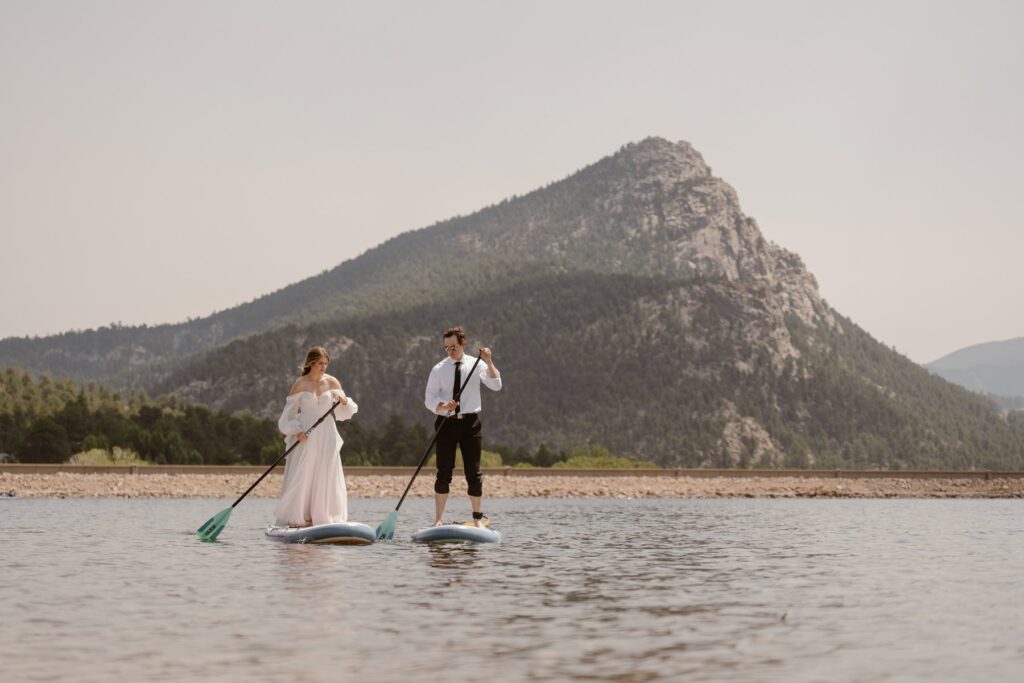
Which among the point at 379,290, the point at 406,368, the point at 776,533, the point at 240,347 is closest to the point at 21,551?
the point at 776,533

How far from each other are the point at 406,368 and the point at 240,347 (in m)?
26.2

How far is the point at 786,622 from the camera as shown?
9258 millimetres

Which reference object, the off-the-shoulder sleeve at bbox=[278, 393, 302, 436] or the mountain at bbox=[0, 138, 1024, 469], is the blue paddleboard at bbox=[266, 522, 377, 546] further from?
the mountain at bbox=[0, 138, 1024, 469]

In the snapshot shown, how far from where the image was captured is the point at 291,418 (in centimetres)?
1702

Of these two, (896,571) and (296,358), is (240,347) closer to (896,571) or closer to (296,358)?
(296,358)

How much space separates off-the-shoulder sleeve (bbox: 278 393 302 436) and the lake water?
→ 1510 mm

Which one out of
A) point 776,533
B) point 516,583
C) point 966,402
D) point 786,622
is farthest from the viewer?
point 966,402

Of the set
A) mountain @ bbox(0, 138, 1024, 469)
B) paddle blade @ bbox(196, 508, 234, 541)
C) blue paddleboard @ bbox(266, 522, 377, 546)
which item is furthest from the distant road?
mountain @ bbox(0, 138, 1024, 469)

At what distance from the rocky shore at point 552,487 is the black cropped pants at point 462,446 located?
1035 inches

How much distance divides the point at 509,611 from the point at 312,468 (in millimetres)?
7614

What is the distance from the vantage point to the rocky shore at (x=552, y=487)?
141 feet

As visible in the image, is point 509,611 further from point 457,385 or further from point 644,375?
point 644,375

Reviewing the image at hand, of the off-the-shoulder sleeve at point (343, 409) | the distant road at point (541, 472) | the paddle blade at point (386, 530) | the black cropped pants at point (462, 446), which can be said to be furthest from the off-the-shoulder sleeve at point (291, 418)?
the distant road at point (541, 472)

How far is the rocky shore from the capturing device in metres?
42.9
